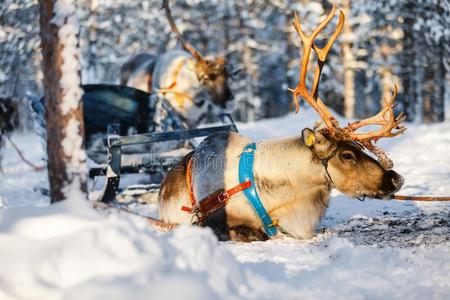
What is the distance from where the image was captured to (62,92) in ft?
13.9

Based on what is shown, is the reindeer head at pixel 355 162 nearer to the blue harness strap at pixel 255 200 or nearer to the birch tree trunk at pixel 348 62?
the blue harness strap at pixel 255 200

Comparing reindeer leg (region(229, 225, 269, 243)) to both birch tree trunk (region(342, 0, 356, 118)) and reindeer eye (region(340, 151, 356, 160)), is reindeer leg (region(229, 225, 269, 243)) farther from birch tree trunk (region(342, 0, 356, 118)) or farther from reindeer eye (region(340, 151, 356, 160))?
birch tree trunk (region(342, 0, 356, 118))

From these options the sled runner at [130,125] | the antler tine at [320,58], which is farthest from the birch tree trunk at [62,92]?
the sled runner at [130,125]

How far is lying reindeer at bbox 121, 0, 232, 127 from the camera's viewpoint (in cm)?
1045

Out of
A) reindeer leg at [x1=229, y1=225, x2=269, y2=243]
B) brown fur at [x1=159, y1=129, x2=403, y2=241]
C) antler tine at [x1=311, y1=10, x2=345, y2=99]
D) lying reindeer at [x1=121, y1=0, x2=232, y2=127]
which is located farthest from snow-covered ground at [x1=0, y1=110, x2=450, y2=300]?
lying reindeer at [x1=121, y1=0, x2=232, y2=127]

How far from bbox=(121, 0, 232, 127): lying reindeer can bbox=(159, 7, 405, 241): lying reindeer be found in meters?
5.78

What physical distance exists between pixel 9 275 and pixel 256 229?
8.44ft

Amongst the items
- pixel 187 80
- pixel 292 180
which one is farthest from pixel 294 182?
pixel 187 80

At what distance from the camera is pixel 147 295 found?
2.18 metres

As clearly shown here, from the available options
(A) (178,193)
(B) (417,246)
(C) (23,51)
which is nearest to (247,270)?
(B) (417,246)

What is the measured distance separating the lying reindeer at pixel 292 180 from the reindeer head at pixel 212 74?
6.44m

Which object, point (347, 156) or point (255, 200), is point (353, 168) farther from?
point (255, 200)

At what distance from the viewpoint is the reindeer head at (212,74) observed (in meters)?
11.0

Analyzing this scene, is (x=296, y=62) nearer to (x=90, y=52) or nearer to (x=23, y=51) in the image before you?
(x=90, y=52)
